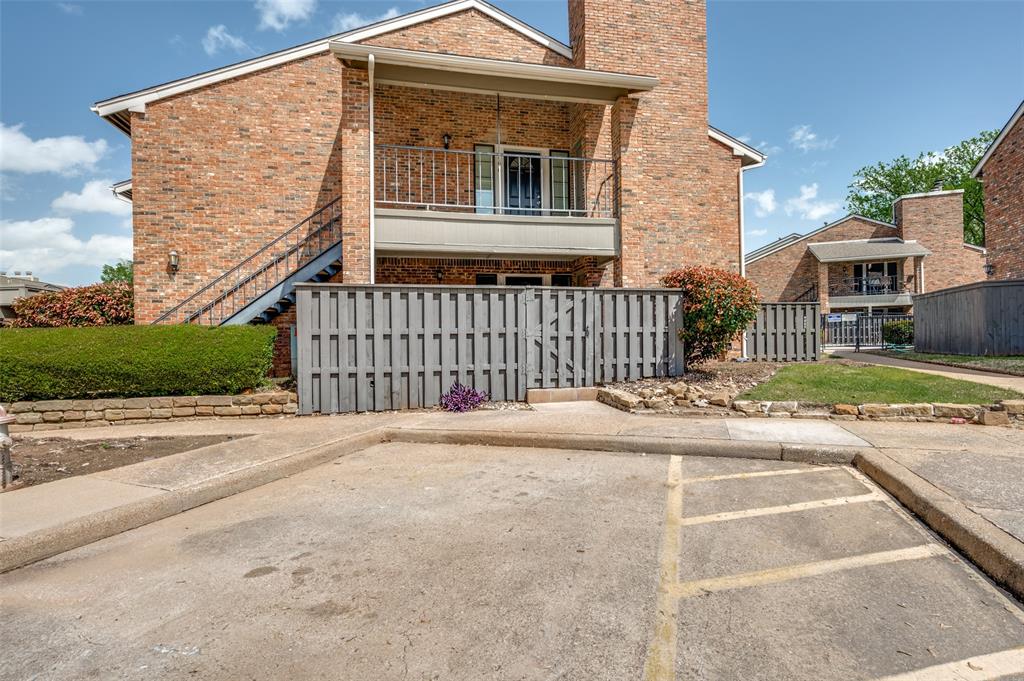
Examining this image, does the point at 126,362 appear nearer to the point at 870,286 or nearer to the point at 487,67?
the point at 487,67

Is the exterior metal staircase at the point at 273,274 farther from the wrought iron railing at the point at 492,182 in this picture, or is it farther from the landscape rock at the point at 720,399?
the landscape rock at the point at 720,399

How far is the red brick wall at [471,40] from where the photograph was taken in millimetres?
13914

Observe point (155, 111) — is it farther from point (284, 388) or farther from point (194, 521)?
point (194, 521)

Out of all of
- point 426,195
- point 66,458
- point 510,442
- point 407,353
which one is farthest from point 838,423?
point 426,195

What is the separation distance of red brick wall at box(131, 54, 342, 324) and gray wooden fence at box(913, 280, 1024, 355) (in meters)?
17.0

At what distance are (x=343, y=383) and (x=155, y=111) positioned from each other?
30.5ft

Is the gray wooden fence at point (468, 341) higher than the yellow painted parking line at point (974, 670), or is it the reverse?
the gray wooden fence at point (468, 341)

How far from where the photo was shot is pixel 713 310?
9.45m

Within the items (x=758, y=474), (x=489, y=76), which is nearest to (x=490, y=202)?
(x=489, y=76)

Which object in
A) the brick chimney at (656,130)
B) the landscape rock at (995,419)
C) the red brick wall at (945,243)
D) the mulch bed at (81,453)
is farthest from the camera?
the red brick wall at (945,243)

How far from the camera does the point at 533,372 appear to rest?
8.91 m

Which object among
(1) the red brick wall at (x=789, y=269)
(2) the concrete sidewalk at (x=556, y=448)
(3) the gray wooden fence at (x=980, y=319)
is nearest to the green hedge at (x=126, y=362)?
(2) the concrete sidewalk at (x=556, y=448)

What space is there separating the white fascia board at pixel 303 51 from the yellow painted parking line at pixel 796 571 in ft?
41.4

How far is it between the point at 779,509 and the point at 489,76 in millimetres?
10586
